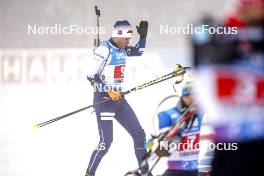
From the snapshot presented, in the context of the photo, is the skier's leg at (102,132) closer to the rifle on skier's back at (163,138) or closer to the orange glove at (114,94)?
the orange glove at (114,94)

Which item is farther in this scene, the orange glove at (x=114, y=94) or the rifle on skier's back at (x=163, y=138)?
the orange glove at (x=114, y=94)

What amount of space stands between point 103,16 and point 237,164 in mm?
2879

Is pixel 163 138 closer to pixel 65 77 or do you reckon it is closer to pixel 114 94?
pixel 114 94

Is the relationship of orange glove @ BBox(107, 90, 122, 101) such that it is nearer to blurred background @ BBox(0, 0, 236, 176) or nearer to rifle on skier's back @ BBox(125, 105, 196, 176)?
blurred background @ BBox(0, 0, 236, 176)

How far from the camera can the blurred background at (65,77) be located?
4855 millimetres

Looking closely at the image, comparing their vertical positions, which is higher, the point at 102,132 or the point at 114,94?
the point at 114,94

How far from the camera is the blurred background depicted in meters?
4.86

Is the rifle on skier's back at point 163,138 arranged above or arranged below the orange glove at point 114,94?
below

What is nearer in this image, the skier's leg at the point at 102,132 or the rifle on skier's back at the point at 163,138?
the rifle on skier's back at the point at 163,138

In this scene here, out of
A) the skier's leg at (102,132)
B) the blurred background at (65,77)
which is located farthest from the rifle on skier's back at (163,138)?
the skier's leg at (102,132)

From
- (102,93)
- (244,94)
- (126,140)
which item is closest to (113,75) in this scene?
(102,93)

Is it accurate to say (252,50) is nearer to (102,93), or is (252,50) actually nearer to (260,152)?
(260,152)

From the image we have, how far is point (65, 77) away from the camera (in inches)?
196

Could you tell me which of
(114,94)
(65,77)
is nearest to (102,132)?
(114,94)
